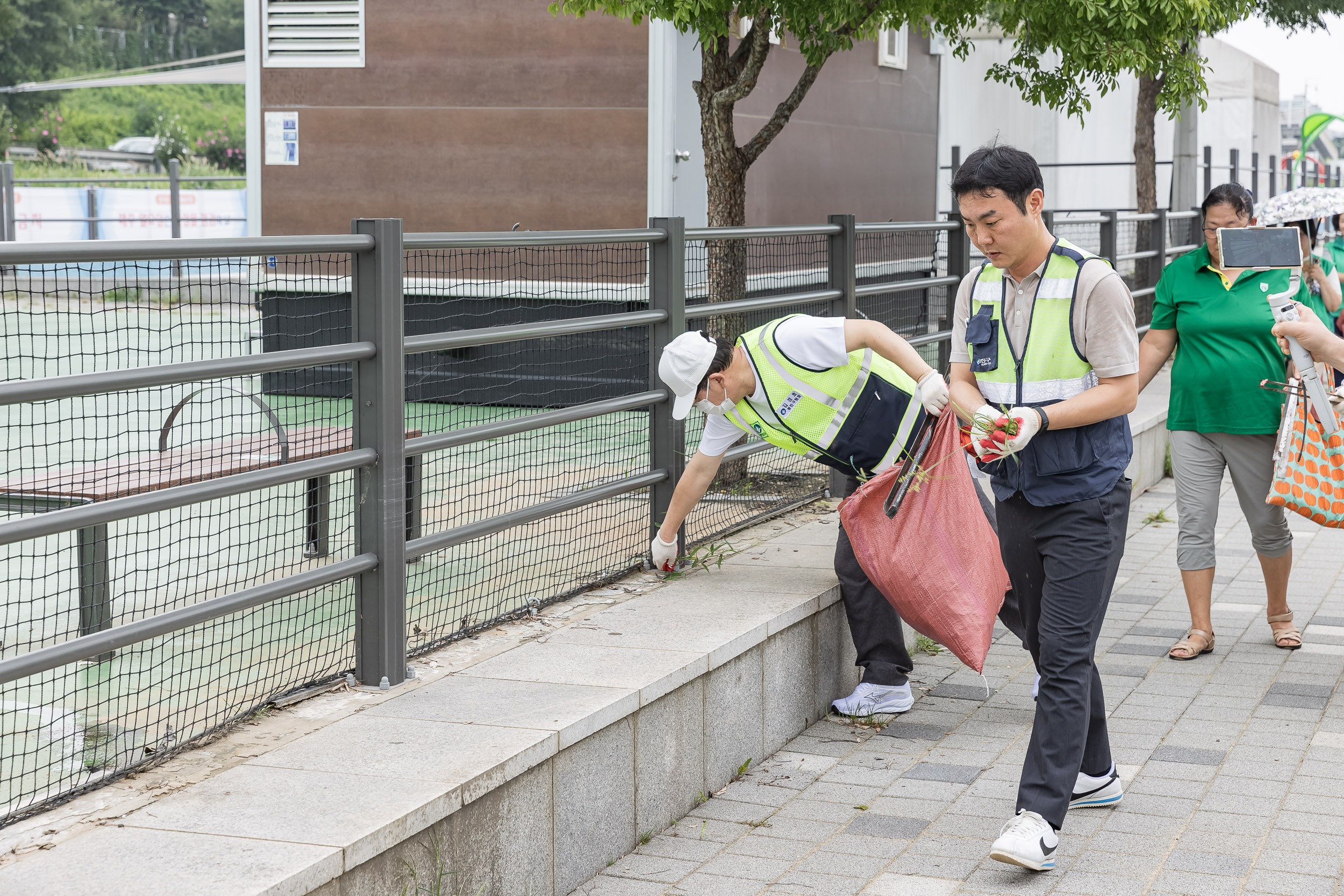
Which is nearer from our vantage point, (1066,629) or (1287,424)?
(1066,629)

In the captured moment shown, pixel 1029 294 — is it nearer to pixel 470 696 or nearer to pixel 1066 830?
pixel 1066 830

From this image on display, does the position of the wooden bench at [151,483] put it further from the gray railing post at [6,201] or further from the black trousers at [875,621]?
the gray railing post at [6,201]

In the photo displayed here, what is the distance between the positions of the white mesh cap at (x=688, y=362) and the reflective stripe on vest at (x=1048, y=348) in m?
1.20

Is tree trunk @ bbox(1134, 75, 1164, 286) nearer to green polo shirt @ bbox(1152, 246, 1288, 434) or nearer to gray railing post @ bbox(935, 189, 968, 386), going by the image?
gray railing post @ bbox(935, 189, 968, 386)

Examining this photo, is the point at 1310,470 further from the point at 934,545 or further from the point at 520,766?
the point at 520,766

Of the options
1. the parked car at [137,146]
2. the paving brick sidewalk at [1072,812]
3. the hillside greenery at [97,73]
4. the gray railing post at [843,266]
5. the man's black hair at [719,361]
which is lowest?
the paving brick sidewalk at [1072,812]

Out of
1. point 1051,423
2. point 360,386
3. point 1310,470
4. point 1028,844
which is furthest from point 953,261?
point 1028,844

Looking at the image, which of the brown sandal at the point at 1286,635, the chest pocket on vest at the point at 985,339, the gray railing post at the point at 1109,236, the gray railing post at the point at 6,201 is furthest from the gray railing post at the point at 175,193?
the chest pocket on vest at the point at 985,339

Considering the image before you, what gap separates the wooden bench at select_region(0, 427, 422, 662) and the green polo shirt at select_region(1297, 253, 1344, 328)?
3593 millimetres

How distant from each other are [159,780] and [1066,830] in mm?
2447

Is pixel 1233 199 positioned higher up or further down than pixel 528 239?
higher up

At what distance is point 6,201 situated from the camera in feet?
71.4

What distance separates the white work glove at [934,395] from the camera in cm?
475

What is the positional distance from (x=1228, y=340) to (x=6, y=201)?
1959cm
